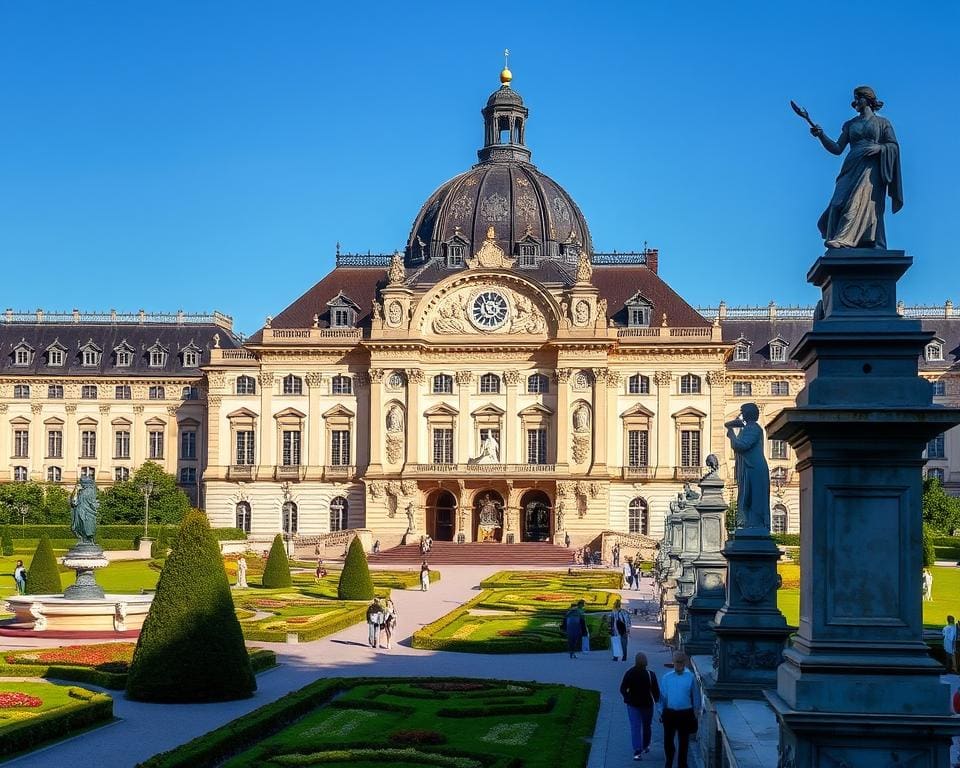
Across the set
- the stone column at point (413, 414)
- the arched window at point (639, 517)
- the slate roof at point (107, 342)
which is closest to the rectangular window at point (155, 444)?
the slate roof at point (107, 342)

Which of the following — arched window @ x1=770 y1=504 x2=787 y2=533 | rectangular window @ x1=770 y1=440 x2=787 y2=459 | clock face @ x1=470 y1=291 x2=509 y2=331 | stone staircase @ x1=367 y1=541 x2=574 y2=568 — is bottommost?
stone staircase @ x1=367 y1=541 x2=574 y2=568

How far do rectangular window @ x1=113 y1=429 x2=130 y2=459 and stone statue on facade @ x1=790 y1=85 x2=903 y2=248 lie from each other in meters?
75.3

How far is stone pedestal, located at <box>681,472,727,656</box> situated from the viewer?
21.6 metres

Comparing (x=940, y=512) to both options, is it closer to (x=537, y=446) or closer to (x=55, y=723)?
(x=537, y=446)

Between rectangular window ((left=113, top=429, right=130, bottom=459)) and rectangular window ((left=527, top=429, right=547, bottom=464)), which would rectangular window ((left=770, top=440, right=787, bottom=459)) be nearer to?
rectangular window ((left=527, top=429, right=547, bottom=464))

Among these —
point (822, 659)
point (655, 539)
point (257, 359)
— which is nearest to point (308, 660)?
point (822, 659)

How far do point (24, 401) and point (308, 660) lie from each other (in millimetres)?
58948

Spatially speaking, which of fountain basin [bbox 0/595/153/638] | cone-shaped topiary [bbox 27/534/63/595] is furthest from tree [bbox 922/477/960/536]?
fountain basin [bbox 0/595/153/638]

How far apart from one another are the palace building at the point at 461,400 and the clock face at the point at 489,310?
0.08 meters

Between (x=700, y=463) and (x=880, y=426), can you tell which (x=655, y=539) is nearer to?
(x=700, y=463)

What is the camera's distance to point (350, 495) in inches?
2953

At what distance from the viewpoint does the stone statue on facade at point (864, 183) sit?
11891 millimetres

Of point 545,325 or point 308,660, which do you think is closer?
point 308,660

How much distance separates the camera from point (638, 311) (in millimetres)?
75250
